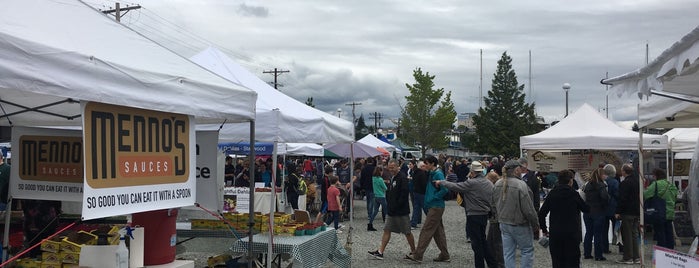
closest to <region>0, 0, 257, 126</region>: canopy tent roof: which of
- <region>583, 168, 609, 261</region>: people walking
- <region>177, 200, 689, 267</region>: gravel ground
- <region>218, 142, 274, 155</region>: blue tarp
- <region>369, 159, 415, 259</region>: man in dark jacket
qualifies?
<region>177, 200, 689, 267</region>: gravel ground

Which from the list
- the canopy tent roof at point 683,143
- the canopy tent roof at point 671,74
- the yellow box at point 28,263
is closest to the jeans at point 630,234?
the canopy tent roof at point 683,143

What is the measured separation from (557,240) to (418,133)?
3965 cm

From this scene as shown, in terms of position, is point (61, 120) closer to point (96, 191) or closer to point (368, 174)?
point (96, 191)

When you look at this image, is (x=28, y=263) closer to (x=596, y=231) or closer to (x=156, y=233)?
(x=156, y=233)

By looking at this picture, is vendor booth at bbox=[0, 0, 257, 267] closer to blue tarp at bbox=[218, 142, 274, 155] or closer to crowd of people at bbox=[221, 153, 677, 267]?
crowd of people at bbox=[221, 153, 677, 267]

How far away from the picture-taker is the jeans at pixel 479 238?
8547 mm

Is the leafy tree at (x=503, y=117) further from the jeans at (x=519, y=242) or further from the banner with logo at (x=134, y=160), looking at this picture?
the banner with logo at (x=134, y=160)

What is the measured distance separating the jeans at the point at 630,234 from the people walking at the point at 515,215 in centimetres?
331

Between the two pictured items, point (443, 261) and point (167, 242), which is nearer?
point (167, 242)

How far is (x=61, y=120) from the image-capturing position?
5.90m

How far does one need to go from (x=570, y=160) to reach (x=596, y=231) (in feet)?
17.3

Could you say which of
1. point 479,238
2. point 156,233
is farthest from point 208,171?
point 479,238

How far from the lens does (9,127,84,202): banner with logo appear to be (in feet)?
15.2

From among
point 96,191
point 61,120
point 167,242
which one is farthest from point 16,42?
point 61,120
